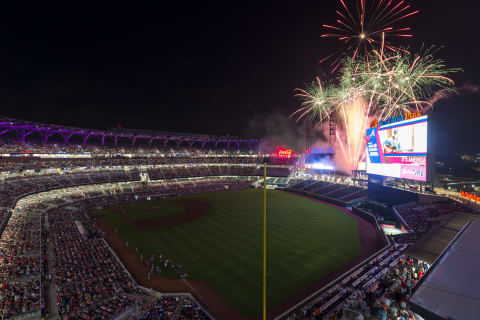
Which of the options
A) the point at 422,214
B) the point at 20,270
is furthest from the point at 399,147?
the point at 20,270

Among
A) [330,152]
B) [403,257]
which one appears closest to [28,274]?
[403,257]

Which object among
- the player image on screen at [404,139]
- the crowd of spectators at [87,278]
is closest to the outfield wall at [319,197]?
the player image on screen at [404,139]

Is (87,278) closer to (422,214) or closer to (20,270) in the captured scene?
(20,270)

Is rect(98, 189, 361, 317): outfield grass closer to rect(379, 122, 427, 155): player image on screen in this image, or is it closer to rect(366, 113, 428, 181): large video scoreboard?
rect(366, 113, 428, 181): large video scoreboard

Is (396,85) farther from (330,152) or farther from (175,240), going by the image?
Answer: (175,240)

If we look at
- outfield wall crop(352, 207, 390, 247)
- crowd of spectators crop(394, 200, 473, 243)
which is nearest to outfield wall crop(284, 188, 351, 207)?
outfield wall crop(352, 207, 390, 247)

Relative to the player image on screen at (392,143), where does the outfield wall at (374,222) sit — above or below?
below

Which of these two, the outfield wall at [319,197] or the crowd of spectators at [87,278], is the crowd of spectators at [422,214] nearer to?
the outfield wall at [319,197]

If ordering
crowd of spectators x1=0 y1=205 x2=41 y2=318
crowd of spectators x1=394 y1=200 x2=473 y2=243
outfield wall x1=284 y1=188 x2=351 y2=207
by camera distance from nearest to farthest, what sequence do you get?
crowd of spectators x1=0 y1=205 x2=41 y2=318
crowd of spectators x1=394 y1=200 x2=473 y2=243
outfield wall x1=284 y1=188 x2=351 y2=207

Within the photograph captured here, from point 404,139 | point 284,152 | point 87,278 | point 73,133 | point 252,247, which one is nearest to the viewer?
point 87,278
